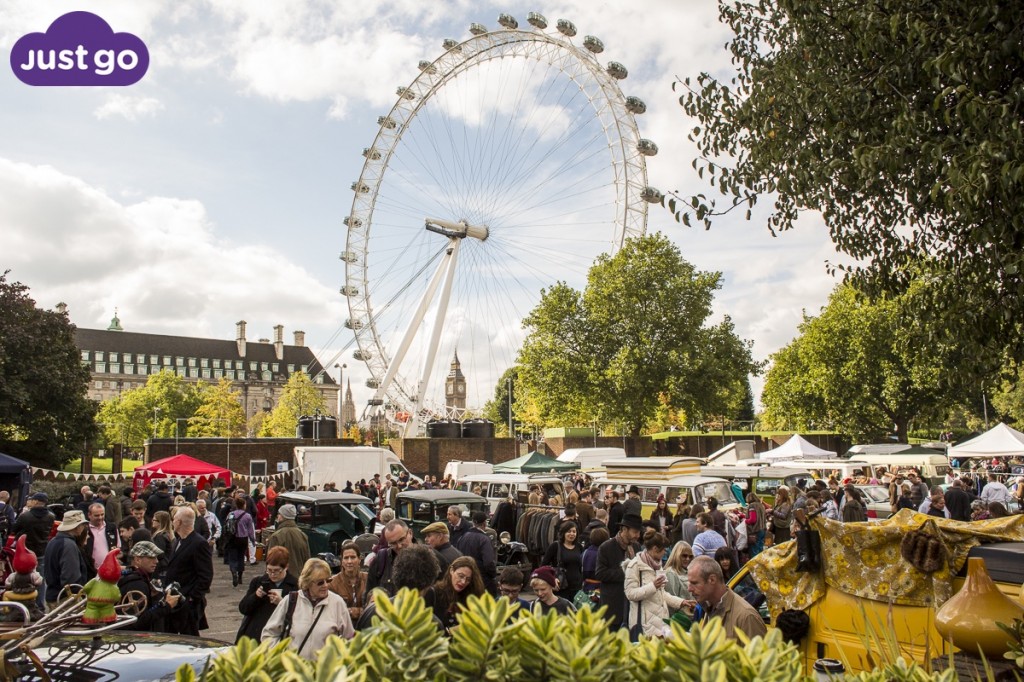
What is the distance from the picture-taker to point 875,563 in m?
6.48

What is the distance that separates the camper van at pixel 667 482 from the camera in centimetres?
1867

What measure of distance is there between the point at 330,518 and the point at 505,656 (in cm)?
1557

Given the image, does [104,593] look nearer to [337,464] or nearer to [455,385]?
[337,464]

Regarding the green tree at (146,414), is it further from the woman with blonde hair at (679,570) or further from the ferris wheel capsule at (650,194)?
the woman with blonde hair at (679,570)

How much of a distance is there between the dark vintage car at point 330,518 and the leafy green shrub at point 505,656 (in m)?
14.7

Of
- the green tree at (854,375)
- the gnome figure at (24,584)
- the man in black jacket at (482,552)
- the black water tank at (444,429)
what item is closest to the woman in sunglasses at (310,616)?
the gnome figure at (24,584)

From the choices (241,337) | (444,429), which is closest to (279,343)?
(241,337)

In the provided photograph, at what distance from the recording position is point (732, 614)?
19.1 ft

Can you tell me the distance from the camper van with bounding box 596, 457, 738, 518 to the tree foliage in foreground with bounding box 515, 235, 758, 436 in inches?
1023

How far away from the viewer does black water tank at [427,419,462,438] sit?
54.9 m

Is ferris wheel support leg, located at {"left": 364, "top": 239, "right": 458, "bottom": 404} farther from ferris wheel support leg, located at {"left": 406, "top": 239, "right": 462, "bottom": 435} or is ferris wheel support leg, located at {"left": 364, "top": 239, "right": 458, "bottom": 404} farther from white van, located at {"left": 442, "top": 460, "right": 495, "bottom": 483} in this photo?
white van, located at {"left": 442, "top": 460, "right": 495, "bottom": 483}

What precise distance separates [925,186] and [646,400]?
41678mm

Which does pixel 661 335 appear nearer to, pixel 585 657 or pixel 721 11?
pixel 721 11

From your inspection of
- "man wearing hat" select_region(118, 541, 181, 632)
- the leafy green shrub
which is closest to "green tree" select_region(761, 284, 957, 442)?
"man wearing hat" select_region(118, 541, 181, 632)
